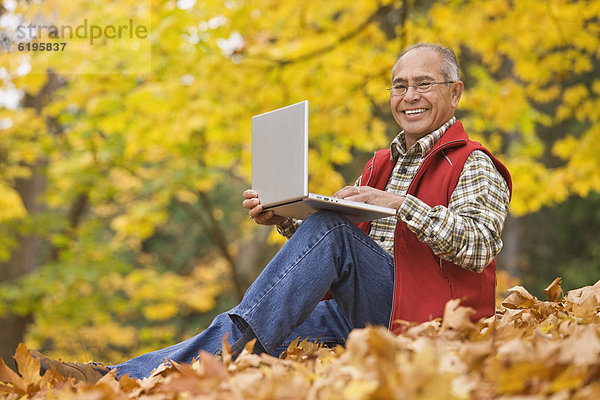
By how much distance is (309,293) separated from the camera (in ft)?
6.81

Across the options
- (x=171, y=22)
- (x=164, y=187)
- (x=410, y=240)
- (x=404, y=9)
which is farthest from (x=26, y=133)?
(x=410, y=240)

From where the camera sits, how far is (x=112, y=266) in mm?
8297

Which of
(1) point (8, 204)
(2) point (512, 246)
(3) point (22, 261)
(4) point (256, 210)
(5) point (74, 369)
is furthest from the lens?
(2) point (512, 246)

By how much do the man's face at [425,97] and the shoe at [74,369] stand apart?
155 centimetres

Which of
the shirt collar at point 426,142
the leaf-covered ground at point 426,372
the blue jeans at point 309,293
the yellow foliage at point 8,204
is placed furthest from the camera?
the yellow foliage at point 8,204

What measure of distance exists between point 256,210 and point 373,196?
17.9 inches

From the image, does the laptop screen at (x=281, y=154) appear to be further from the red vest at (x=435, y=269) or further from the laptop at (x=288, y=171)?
the red vest at (x=435, y=269)

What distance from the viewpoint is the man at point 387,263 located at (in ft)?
6.80

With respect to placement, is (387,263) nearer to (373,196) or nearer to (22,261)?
(373,196)

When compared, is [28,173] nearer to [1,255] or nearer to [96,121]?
[1,255]

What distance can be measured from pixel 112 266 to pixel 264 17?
4.09 metres

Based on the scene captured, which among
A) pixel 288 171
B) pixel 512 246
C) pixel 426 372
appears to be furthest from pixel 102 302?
pixel 426 372

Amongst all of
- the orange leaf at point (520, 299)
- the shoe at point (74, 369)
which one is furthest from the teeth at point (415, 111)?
the shoe at point (74, 369)

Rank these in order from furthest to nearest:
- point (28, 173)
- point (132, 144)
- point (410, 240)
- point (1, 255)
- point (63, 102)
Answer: point (28, 173), point (1, 255), point (63, 102), point (132, 144), point (410, 240)
